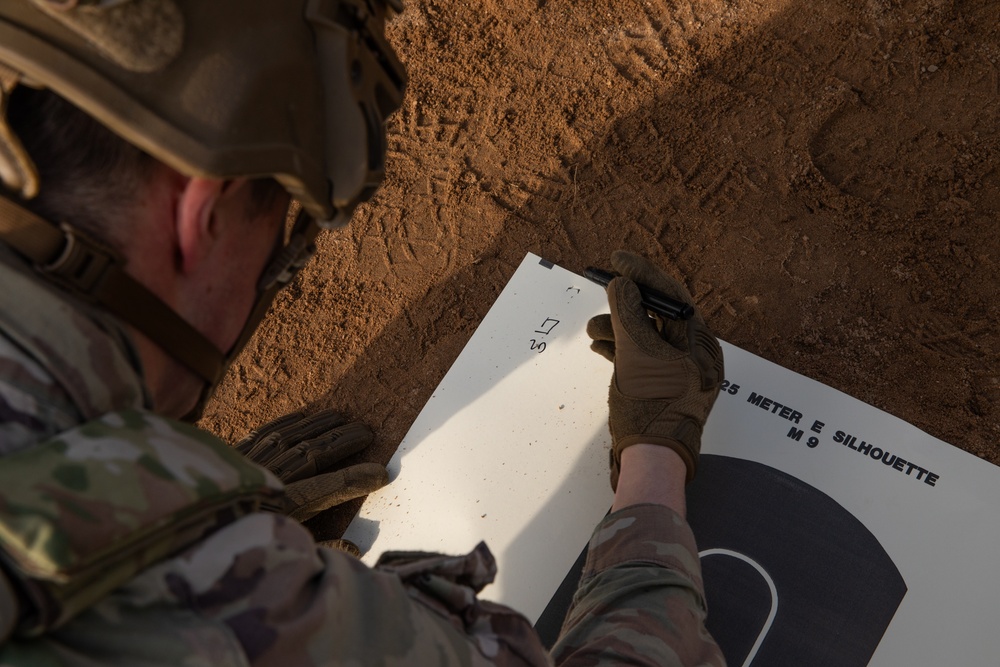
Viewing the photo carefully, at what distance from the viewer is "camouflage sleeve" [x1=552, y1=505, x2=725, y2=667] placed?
131 cm

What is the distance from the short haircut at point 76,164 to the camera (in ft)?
2.88

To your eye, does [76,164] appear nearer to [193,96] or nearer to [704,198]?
[193,96]

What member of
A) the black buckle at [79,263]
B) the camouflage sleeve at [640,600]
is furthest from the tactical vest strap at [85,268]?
the camouflage sleeve at [640,600]

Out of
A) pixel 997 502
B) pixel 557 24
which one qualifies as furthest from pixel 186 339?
pixel 557 24

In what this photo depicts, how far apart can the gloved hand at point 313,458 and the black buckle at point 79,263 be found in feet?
4.02

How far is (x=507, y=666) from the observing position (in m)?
1.13

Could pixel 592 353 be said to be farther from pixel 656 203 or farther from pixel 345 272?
pixel 345 272

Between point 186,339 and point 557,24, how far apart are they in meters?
2.14

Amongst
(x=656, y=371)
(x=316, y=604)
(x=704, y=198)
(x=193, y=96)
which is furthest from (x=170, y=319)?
(x=704, y=198)

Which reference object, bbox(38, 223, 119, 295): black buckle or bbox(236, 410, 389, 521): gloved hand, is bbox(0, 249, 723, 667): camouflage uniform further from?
bbox(236, 410, 389, 521): gloved hand

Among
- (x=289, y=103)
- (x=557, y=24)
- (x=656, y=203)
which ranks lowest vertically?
(x=289, y=103)

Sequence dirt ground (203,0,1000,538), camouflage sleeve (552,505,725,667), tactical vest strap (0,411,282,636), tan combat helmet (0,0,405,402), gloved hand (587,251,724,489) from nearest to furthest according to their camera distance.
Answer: tactical vest strap (0,411,282,636), tan combat helmet (0,0,405,402), camouflage sleeve (552,505,725,667), gloved hand (587,251,724,489), dirt ground (203,0,1000,538)

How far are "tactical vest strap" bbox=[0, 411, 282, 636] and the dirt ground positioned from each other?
4.45ft

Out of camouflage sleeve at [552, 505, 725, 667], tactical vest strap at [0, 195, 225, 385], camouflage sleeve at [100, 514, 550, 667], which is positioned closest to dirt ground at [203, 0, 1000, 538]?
camouflage sleeve at [552, 505, 725, 667]
